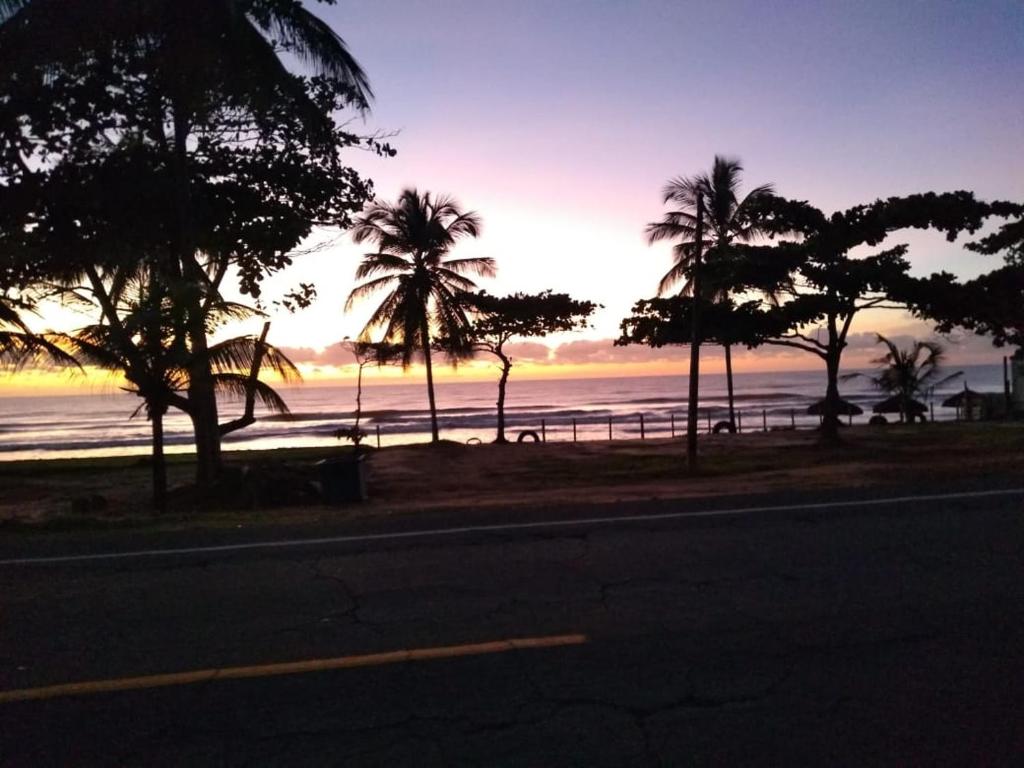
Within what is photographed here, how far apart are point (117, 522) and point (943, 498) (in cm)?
1020

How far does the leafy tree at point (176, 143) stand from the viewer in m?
12.7

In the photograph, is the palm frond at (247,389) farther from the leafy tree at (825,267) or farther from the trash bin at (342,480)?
the leafy tree at (825,267)

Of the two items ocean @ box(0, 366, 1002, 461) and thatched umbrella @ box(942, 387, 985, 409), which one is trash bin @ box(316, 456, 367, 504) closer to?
ocean @ box(0, 366, 1002, 461)

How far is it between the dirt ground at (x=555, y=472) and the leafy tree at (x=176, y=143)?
3.45 metres

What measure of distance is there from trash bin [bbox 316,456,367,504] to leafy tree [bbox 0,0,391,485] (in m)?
3.06

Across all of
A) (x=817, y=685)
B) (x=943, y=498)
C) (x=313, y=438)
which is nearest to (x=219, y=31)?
(x=943, y=498)

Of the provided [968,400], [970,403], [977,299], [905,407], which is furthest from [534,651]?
[970,403]

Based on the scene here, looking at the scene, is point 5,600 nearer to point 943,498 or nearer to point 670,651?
point 670,651

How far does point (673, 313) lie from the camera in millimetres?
22641

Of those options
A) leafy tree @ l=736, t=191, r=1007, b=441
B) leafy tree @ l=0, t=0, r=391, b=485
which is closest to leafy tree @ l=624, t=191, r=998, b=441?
leafy tree @ l=736, t=191, r=1007, b=441

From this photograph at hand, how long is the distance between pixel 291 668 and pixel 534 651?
1404 millimetres

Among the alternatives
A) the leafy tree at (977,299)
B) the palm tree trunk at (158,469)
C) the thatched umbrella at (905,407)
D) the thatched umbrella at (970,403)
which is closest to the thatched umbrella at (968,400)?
the thatched umbrella at (970,403)

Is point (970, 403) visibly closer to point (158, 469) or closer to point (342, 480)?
point (342, 480)

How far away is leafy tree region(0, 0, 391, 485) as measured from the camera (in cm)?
1266
